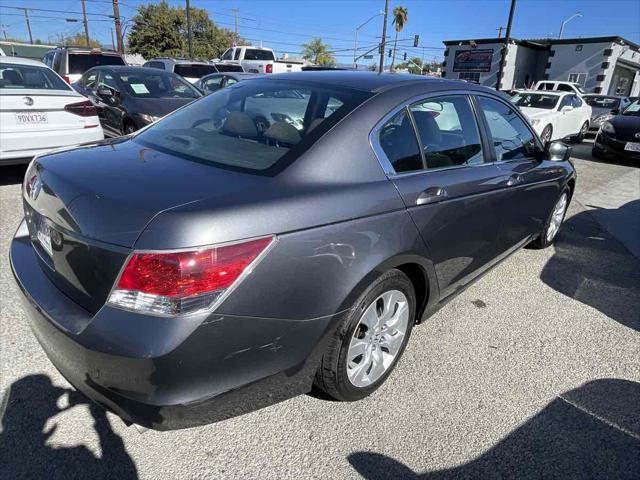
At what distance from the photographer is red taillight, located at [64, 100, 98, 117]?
5.59m

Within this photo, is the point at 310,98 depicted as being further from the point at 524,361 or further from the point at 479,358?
the point at 524,361

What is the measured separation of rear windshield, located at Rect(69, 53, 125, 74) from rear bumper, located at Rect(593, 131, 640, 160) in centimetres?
1247

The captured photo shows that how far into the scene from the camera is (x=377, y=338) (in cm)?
236

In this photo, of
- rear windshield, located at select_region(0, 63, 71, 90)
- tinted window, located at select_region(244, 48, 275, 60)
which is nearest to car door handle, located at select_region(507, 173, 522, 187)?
rear windshield, located at select_region(0, 63, 71, 90)

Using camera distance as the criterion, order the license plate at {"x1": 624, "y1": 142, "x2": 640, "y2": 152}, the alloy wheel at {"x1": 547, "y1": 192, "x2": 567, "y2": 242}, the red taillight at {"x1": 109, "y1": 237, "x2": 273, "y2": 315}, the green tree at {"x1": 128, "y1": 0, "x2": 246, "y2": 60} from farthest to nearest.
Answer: the green tree at {"x1": 128, "y1": 0, "x2": 246, "y2": 60}, the license plate at {"x1": 624, "y1": 142, "x2": 640, "y2": 152}, the alloy wheel at {"x1": 547, "y1": 192, "x2": 567, "y2": 242}, the red taillight at {"x1": 109, "y1": 237, "x2": 273, "y2": 315}

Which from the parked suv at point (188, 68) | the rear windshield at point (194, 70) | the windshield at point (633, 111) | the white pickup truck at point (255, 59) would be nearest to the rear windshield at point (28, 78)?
the parked suv at point (188, 68)

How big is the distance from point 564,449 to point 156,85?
8084 millimetres

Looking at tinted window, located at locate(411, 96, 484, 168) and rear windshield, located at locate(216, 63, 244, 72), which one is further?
rear windshield, located at locate(216, 63, 244, 72)

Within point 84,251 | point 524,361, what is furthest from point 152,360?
point 524,361

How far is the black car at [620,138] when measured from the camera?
1010 cm

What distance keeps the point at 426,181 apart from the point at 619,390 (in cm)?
169

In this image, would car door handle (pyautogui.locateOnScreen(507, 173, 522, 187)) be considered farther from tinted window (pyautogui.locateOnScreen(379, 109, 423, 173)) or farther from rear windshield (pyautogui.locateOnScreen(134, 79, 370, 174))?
rear windshield (pyautogui.locateOnScreen(134, 79, 370, 174))

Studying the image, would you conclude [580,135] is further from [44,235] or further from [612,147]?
[44,235]

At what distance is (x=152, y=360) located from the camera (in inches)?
60.2
